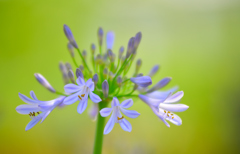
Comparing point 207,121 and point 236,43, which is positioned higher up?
point 236,43

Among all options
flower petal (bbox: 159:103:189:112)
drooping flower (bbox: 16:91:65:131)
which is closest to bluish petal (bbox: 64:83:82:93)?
drooping flower (bbox: 16:91:65:131)

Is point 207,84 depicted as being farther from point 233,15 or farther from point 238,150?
point 233,15

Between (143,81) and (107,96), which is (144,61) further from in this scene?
(107,96)

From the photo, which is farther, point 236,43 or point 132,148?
point 236,43

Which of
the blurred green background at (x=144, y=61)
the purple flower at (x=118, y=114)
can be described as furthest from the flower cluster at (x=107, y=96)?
the blurred green background at (x=144, y=61)

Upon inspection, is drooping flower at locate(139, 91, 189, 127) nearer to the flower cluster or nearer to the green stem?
the flower cluster

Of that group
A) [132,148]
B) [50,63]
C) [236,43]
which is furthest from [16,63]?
[236,43]
